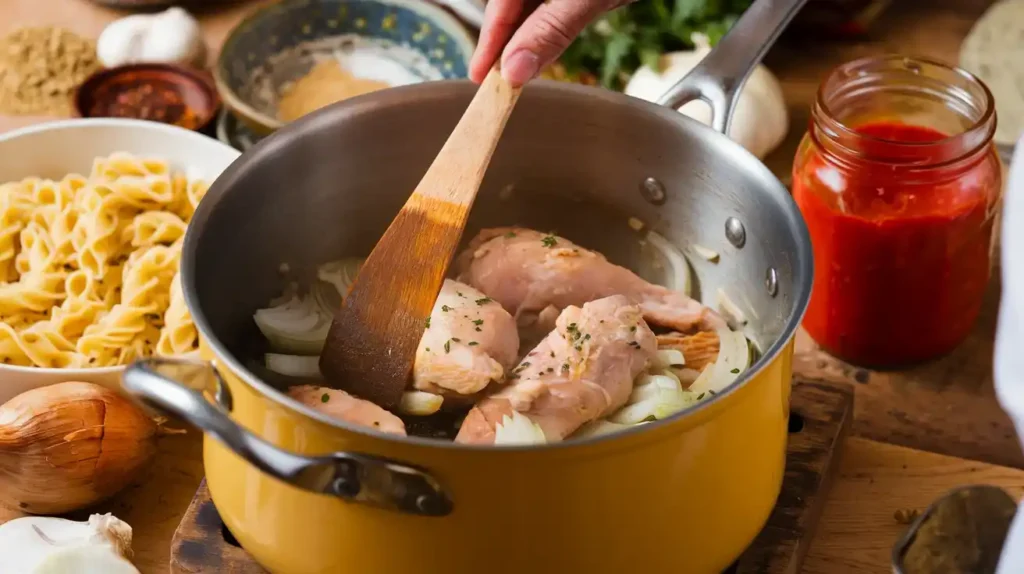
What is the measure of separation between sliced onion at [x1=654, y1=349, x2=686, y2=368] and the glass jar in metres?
0.18

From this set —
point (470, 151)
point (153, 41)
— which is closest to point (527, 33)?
point (470, 151)

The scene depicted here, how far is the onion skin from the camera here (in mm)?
1033

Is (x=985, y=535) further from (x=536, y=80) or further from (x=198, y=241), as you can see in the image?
(x=198, y=241)

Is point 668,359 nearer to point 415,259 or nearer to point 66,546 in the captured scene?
point 415,259

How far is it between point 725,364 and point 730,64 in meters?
0.31

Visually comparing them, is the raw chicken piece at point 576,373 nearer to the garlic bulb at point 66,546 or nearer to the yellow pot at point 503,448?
the yellow pot at point 503,448

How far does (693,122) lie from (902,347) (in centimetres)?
40

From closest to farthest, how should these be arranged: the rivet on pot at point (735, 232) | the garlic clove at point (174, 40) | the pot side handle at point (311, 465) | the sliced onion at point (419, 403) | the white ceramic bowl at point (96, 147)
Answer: the pot side handle at point (311, 465) < the sliced onion at point (419, 403) < the rivet on pot at point (735, 232) < the white ceramic bowl at point (96, 147) < the garlic clove at point (174, 40)

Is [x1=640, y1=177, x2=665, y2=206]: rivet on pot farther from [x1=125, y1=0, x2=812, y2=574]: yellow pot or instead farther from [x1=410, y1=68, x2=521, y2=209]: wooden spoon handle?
[x1=410, y1=68, x2=521, y2=209]: wooden spoon handle

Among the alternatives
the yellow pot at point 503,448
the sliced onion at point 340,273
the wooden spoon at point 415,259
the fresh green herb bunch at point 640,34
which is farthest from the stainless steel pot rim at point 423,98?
the fresh green herb bunch at point 640,34

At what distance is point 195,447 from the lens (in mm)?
1187

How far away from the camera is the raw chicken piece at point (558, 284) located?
3.75 feet

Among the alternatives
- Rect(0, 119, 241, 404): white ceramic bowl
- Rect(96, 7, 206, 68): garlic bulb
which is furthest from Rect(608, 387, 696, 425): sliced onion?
Rect(96, 7, 206, 68): garlic bulb

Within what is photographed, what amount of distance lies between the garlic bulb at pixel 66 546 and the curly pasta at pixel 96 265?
9.1 inches
